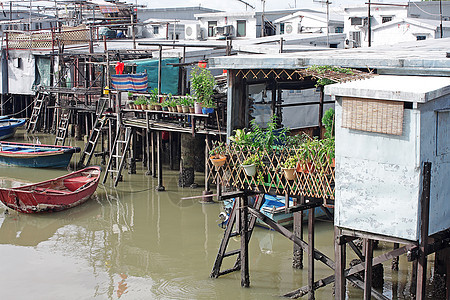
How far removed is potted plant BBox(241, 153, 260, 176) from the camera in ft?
37.7

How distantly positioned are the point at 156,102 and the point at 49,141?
1139 centimetres

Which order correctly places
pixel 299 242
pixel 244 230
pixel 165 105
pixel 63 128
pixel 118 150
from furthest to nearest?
pixel 63 128, pixel 118 150, pixel 165 105, pixel 244 230, pixel 299 242

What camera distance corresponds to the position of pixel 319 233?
52.1ft

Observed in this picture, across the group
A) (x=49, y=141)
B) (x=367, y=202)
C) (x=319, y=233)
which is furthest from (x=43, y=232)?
(x=49, y=141)

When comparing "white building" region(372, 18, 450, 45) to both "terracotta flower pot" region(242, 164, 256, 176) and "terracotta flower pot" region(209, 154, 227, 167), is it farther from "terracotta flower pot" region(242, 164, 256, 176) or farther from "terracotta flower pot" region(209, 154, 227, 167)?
"terracotta flower pot" region(242, 164, 256, 176)

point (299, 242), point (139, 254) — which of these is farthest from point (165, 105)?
point (299, 242)

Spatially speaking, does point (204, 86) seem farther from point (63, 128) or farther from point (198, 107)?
point (63, 128)

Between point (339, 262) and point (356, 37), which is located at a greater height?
point (356, 37)

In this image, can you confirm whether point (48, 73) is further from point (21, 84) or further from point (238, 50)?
point (238, 50)

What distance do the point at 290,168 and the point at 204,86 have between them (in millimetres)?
7097

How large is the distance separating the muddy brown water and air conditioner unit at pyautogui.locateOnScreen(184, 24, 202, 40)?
59.7ft

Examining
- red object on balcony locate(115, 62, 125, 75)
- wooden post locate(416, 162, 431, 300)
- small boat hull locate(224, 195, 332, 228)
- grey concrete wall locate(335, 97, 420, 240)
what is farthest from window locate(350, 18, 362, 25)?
wooden post locate(416, 162, 431, 300)

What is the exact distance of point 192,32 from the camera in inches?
1458

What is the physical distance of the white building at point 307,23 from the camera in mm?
36000
